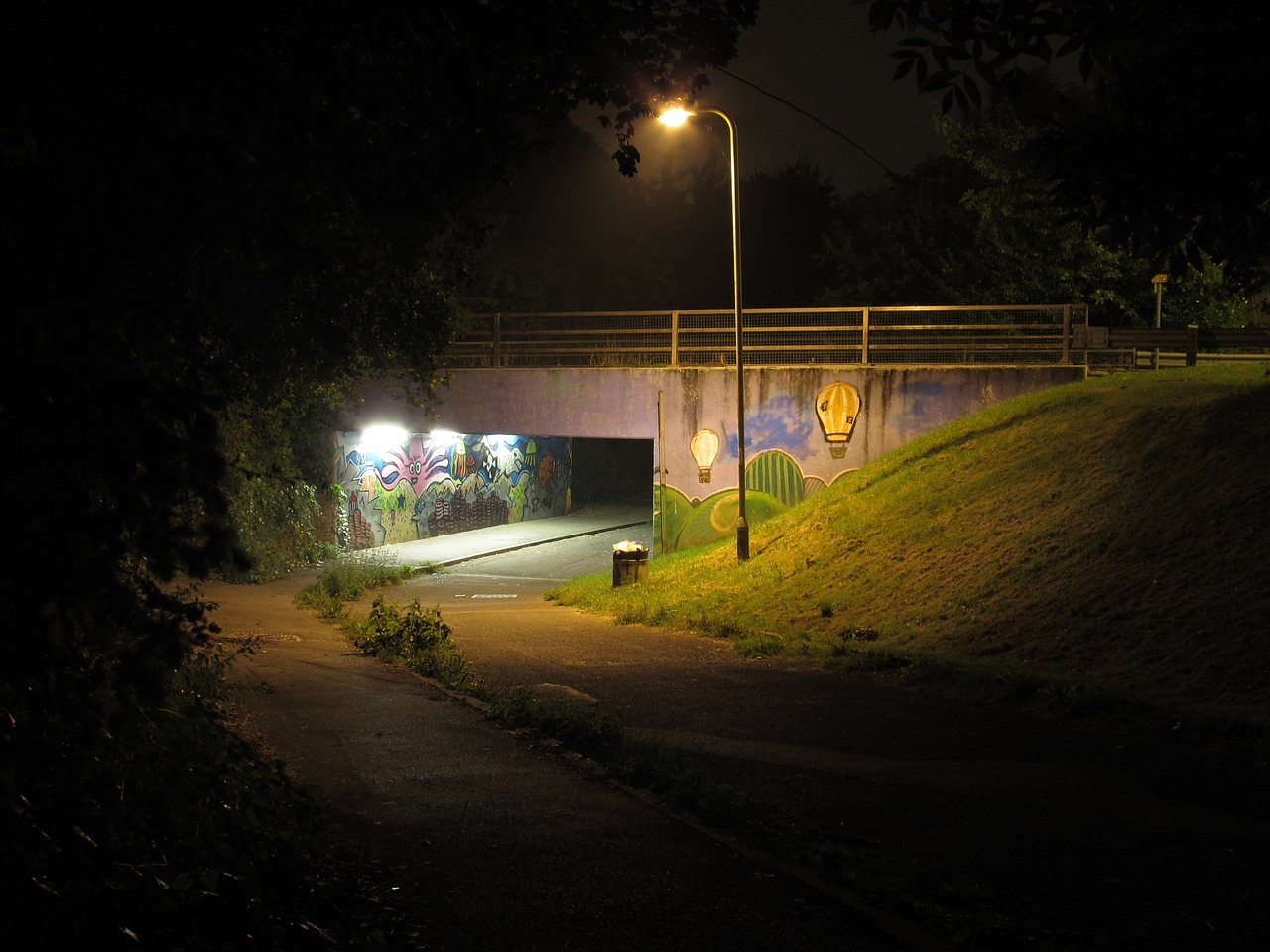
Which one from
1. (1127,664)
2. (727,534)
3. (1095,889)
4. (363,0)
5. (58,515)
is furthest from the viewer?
(727,534)

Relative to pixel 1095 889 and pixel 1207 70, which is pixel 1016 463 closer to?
pixel 1207 70

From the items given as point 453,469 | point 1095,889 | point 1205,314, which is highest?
point 1205,314

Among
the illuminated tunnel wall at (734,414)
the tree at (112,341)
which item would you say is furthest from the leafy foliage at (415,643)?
the illuminated tunnel wall at (734,414)

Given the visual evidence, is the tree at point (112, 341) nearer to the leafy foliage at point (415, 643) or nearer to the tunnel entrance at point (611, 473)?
the leafy foliage at point (415, 643)

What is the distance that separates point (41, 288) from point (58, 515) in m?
0.64

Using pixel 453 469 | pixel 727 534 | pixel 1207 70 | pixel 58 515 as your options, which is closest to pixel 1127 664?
pixel 1207 70

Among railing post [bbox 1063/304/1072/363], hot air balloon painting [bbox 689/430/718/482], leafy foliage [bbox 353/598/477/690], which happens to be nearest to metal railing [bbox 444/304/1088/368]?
railing post [bbox 1063/304/1072/363]

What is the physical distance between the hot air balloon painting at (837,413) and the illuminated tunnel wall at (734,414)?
0.8 inches

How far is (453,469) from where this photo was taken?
29969 mm

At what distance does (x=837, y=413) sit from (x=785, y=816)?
1585 centimetres

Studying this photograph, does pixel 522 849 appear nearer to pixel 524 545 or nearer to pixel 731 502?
pixel 731 502

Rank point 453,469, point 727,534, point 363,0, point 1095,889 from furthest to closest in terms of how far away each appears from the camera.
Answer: point 453,469 → point 727,534 → point 363,0 → point 1095,889

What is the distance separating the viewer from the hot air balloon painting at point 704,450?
22.5m

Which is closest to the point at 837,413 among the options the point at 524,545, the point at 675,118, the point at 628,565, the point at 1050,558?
the point at 628,565
